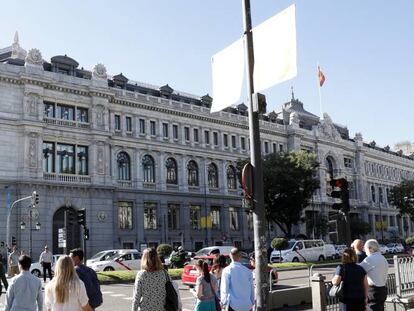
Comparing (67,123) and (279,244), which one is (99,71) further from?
(279,244)

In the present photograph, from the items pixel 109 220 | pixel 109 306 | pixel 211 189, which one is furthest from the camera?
pixel 211 189

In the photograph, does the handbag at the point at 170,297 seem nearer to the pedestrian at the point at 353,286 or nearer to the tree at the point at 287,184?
the pedestrian at the point at 353,286

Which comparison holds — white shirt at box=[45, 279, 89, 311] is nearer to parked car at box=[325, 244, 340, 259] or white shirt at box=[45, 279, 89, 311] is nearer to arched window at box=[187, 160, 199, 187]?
parked car at box=[325, 244, 340, 259]

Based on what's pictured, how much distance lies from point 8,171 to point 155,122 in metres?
16.8

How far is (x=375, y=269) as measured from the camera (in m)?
9.63

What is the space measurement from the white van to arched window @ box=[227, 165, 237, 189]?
61.4ft

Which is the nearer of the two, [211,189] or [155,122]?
[155,122]

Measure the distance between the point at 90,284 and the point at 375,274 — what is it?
505 centimetres

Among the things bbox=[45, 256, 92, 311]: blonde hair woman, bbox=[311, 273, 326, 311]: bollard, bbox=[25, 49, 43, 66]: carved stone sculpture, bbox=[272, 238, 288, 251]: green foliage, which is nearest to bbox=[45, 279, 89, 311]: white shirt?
bbox=[45, 256, 92, 311]: blonde hair woman

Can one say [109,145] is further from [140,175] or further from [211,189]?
[211,189]

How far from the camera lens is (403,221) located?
98188 millimetres

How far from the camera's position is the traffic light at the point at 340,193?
11600 mm

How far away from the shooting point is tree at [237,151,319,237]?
48.8 metres

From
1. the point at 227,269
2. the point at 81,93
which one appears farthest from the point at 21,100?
the point at 227,269
